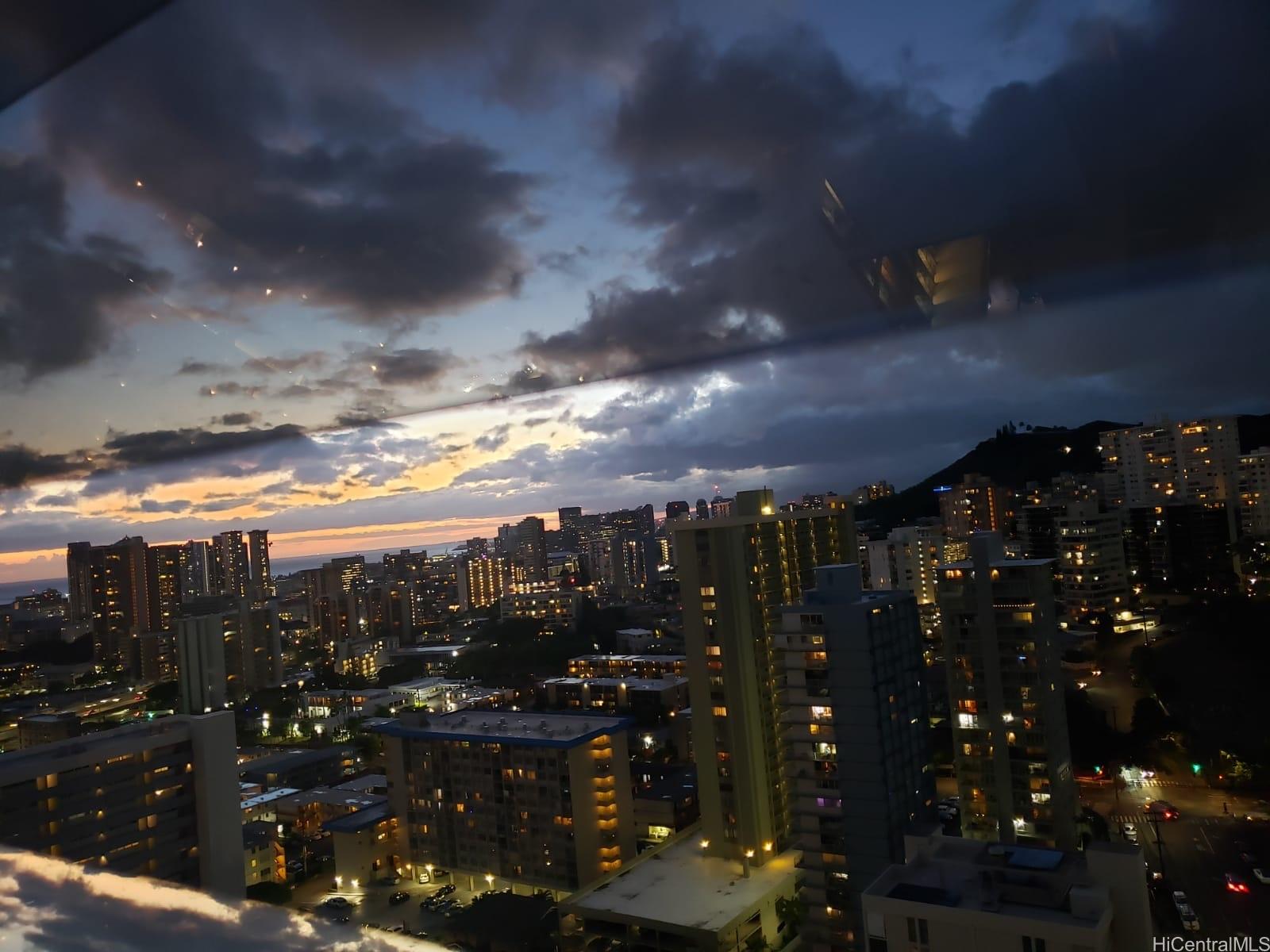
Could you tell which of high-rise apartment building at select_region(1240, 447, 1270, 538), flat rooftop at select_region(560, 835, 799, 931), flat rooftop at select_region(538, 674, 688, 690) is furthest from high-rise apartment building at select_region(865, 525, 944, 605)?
flat rooftop at select_region(538, 674, 688, 690)

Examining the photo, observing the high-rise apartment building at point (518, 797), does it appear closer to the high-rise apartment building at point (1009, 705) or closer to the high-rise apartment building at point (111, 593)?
the high-rise apartment building at point (111, 593)

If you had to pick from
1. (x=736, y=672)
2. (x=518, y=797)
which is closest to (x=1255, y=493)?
(x=736, y=672)

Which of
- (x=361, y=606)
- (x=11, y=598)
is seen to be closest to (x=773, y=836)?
(x=11, y=598)

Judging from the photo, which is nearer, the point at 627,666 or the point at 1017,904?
the point at 1017,904

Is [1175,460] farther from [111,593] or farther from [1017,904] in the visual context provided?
[111,593]

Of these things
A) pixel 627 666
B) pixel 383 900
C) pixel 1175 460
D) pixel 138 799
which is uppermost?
pixel 1175 460

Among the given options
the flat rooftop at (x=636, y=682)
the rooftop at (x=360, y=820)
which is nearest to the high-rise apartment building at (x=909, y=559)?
the flat rooftop at (x=636, y=682)

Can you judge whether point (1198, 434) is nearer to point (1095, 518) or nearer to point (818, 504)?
point (1095, 518)

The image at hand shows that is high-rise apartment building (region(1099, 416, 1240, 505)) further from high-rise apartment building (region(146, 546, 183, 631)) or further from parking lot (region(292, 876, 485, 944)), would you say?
high-rise apartment building (region(146, 546, 183, 631))
